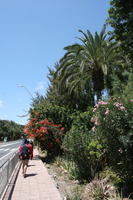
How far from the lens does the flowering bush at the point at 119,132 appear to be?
6547 millimetres

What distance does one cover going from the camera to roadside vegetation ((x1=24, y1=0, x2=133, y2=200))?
22.0 feet

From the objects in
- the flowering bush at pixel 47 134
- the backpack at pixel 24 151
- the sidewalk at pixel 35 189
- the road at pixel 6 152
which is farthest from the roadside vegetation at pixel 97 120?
the road at pixel 6 152

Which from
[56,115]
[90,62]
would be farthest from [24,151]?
[90,62]

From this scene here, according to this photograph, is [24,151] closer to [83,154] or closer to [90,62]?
[83,154]

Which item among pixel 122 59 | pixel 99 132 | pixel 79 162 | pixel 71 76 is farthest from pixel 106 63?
pixel 99 132

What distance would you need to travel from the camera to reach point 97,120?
7.12 meters

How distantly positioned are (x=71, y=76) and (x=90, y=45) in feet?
11.1

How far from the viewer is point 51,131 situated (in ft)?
51.5

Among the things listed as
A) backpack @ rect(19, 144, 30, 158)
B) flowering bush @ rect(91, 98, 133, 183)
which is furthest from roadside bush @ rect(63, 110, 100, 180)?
backpack @ rect(19, 144, 30, 158)

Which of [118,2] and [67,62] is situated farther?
[67,62]

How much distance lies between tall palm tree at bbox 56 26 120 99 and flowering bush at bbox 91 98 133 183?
10429mm

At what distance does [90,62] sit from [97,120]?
12441mm

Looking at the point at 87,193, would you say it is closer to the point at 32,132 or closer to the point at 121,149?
the point at 121,149

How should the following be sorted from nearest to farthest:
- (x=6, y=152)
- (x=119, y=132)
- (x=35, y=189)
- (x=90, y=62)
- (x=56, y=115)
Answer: (x=119, y=132)
(x=35, y=189)
(x=56, y=115)
(x=90, y=62)
(x=6, y=152)
